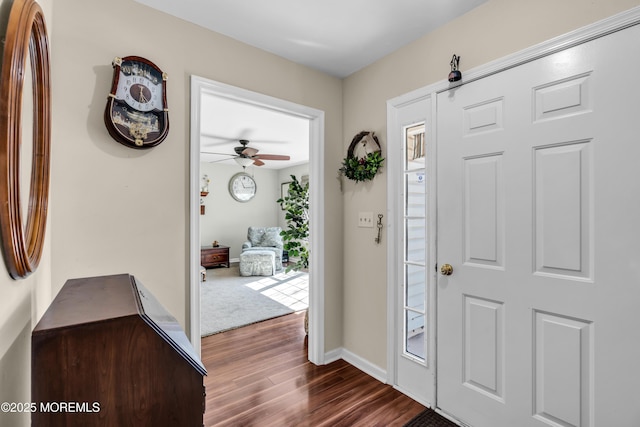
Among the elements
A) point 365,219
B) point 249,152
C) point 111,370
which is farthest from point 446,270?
point 249,152

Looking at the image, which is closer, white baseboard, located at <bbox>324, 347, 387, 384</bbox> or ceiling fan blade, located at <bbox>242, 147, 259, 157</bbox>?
white baseboard, located at <bbox>324, 347, 387, 384</bbox>

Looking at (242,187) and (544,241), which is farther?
(242,187)

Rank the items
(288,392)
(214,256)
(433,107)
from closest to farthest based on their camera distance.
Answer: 1. (433,107)
2. (288,392)
3. (214,256)

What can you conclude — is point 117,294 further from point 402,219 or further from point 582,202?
point 582,202

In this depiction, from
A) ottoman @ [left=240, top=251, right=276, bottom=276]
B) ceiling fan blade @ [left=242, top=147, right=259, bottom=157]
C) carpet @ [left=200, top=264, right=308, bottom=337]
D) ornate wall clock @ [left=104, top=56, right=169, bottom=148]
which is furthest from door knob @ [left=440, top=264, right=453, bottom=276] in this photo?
ottoman @ [left=240, top=251, right=276, bottom=276]

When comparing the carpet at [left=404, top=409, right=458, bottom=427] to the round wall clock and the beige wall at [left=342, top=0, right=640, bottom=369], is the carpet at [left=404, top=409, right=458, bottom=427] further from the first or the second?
the round wall clock

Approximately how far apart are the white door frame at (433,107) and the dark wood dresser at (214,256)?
4.96 meters

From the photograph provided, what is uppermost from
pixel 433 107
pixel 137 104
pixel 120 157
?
pixel 433 107

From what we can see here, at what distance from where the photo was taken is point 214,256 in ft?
21.0

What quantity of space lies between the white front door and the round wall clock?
6111 mm

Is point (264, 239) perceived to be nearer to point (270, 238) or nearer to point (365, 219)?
point (270, 238)

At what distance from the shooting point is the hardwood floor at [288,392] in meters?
1.79

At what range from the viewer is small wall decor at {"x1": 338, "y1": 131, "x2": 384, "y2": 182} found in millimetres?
2225

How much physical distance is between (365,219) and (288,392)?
1384mm
